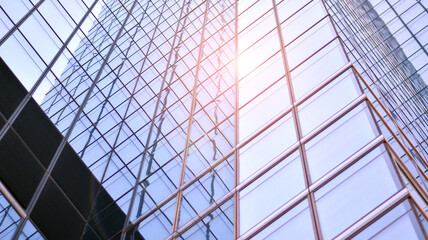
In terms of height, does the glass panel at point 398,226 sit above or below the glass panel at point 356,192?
below

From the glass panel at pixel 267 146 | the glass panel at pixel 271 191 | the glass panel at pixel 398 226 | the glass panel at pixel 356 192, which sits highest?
the glass panel at pixel 267 146

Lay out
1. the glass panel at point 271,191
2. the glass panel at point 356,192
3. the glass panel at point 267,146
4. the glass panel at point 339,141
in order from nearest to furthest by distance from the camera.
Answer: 1. the glass panel at point 356,192
2. the glass panel at point 339,141
3. the glass panel at point 271,191
4. the glass panel at point 267,146

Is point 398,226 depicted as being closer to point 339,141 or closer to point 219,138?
point 339,141

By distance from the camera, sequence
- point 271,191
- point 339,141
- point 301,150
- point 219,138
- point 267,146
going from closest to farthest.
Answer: point 339,141, point 271,191, point 301,150, point 267,146, point 219,138

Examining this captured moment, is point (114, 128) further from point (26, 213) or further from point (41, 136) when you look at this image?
point (26, 213)

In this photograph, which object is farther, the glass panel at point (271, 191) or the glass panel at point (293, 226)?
the glass panel at point (271, 191)

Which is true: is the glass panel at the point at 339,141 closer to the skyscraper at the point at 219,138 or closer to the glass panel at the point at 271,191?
the skyscraper at the point at 219,138

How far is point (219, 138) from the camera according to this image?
69.2ft

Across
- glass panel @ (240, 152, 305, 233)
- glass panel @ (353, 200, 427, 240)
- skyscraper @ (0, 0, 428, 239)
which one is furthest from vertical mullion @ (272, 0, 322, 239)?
glass panel @ (353, 200, 427, 240)

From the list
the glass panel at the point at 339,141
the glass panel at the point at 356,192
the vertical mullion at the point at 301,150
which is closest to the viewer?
the glass panel at the point at 356,192

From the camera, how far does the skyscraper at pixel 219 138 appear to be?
399 inches

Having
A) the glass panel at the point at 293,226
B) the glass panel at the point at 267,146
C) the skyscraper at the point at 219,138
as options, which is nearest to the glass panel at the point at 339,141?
the skyscraper at the point at 219,138

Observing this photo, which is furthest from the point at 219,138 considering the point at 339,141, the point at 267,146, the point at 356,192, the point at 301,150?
the point at 356,192

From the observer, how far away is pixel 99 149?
24.4 m
